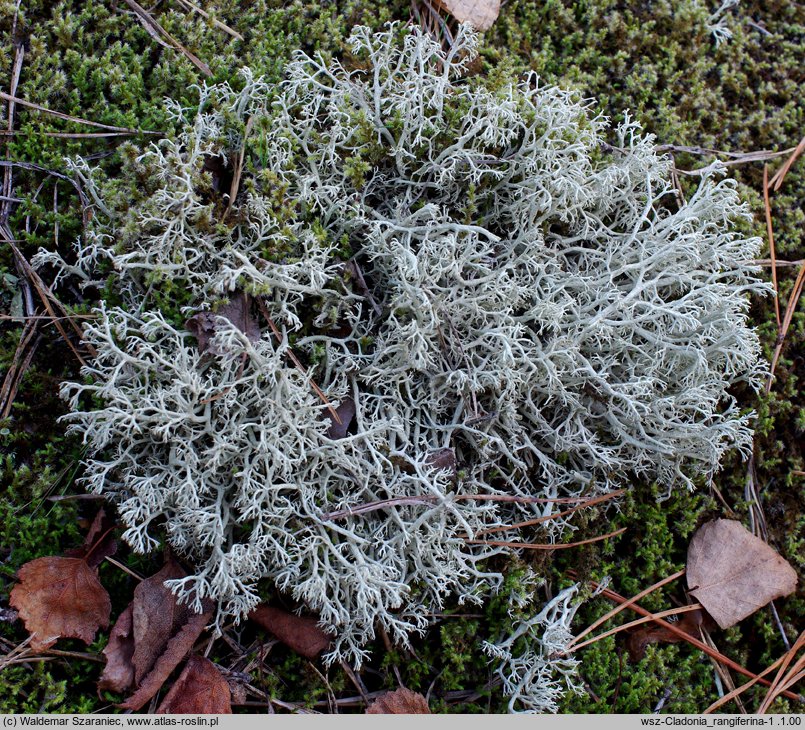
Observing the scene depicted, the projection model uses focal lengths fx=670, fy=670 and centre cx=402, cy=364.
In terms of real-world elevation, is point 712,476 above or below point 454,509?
above

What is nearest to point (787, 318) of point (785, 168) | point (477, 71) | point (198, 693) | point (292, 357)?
point (785, 168)

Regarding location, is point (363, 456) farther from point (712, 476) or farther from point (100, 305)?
point (712, 476)

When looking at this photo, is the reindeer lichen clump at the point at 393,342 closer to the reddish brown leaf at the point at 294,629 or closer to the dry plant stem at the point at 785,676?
the reddish brown leaf at the point at 294,629

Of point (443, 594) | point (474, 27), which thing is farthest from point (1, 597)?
point (474, 27)

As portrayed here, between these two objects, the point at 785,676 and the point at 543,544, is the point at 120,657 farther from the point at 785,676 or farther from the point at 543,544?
the point at 785,676

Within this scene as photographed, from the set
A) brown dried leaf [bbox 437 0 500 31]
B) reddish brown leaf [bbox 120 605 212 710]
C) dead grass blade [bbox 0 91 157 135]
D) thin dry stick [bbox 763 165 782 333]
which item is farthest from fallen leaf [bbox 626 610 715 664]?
dead grass blade [bbox 0 91 157 135]

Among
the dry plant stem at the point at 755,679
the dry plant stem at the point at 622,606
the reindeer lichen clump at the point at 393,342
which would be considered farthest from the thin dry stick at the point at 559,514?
the dry plant stem at the point at 755,679

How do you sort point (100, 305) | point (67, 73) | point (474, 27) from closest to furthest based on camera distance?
point (100, 305), point (67, 73), point (474, 27)
